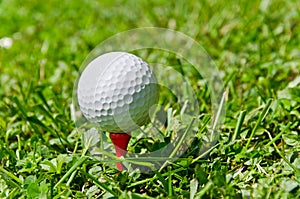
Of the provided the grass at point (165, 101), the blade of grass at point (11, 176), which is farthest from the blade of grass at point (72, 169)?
the blade of grass at point (11, 176)

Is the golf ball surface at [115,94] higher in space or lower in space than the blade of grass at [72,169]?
higher

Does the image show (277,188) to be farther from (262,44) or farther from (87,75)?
(262,44)

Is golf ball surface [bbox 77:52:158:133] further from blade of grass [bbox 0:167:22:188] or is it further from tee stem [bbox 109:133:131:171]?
blade of grass [bbox 0:167:22:188]

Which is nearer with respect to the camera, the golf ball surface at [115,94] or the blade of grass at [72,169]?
the blade of grass at [72,169]

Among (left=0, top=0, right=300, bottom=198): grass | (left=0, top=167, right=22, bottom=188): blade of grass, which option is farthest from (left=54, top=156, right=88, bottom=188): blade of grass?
(left=0, top=167, right=22, bottom=188): blade of grass

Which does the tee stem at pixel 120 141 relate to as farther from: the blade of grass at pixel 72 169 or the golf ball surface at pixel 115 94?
the blade of grass at pixel 72 169

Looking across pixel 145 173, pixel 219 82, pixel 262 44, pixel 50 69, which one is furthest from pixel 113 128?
pixel 262 44

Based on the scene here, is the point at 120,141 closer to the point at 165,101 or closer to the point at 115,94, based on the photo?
the point at 115,94
